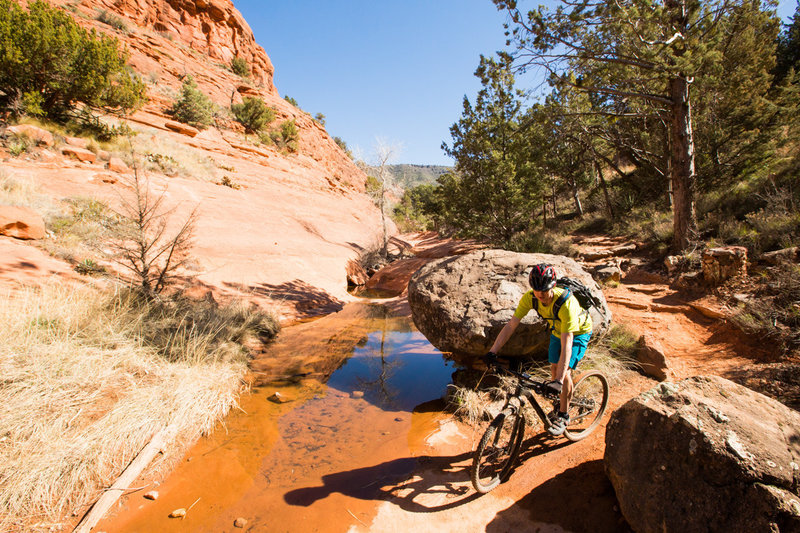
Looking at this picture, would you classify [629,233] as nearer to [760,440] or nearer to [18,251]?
[760,440]

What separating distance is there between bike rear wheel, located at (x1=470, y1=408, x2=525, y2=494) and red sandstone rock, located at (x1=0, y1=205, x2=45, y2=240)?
10117mm

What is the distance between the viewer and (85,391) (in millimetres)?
3672

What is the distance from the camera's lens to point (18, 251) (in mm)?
6160

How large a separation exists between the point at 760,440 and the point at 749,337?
13.2 feet

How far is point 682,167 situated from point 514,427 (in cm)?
915

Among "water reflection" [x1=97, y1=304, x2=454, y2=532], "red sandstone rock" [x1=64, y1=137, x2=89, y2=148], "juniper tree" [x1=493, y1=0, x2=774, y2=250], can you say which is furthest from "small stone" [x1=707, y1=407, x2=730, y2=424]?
"red sandstone rock" [x1=64, y1=137, x2=89, y2=148]

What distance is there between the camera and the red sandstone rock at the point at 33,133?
34.1 ft

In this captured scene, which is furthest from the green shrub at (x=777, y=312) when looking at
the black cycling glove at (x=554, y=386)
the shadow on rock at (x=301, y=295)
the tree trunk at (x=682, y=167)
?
the shadow on rock at (x=301, y=295)

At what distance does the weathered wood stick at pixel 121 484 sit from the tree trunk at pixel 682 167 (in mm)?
11586

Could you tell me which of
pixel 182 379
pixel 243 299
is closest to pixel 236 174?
pixel 243 299

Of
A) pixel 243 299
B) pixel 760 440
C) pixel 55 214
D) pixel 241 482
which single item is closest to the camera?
pixel 760 440

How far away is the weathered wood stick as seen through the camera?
105 inches

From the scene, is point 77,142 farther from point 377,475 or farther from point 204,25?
point 204,25

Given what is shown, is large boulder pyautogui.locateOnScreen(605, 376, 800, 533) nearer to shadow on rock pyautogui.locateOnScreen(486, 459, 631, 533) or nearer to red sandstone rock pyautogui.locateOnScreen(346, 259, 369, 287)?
shadow on rock pyautogui.locateOnScreen(486, 459, 631, 533)
